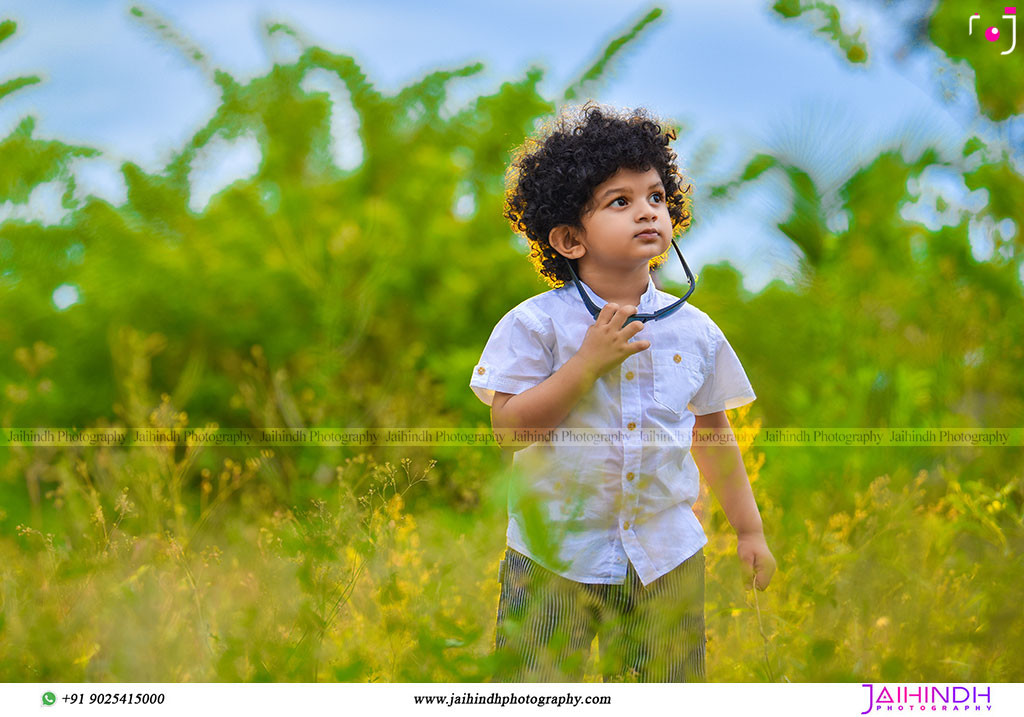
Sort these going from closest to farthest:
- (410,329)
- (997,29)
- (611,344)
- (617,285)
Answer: (611,344) < (617,285) < (997,29) < (410,329)

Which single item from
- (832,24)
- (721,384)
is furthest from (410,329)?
(721,384)

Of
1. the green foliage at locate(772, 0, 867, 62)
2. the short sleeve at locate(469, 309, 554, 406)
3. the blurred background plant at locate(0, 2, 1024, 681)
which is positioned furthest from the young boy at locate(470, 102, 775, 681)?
the green foliage at locate(772, 0, 867, 62)

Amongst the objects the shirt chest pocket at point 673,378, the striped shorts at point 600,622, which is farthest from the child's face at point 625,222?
the striped shorts at point 600,622

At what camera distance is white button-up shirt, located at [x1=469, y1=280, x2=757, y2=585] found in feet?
3.51

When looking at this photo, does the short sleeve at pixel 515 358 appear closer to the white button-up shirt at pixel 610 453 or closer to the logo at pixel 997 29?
the white button-up shirt at pixel 610 453

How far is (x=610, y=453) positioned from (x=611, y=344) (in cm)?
14

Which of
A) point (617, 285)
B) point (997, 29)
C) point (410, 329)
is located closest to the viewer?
point (617, 285)

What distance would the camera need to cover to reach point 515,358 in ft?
3.59

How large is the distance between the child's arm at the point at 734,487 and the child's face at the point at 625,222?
9.7 inches

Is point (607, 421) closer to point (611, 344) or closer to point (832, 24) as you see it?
point (611, 344)

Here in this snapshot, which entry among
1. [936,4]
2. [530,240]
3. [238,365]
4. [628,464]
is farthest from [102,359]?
[936,4]

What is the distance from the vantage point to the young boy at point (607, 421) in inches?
41.7

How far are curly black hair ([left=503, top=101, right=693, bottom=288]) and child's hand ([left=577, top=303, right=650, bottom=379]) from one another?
0.16 meters
